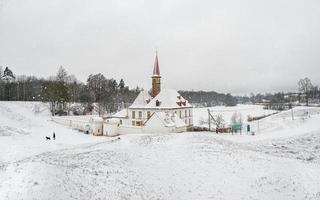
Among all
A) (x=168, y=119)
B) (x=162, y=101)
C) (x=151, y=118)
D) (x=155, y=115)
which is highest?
(x=162, y=101)

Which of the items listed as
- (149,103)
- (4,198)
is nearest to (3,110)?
(149,103)

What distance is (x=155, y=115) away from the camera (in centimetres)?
3931

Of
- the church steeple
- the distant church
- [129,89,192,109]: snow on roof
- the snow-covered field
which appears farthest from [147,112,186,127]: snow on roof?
the church steeple

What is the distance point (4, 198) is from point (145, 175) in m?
9.22

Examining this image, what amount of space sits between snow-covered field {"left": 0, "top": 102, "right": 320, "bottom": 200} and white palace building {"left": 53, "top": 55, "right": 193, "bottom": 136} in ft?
23.3

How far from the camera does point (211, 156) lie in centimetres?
2417

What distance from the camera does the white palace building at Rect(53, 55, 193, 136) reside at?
3919cm

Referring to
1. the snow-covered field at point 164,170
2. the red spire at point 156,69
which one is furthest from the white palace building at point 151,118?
the snow-covered field at point 164,170

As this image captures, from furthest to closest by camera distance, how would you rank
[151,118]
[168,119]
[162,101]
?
[162,101] < [168,119] < [151,118]

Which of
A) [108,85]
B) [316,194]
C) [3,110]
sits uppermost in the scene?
[108,85]

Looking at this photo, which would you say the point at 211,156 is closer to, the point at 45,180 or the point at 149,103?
the point at 45,180

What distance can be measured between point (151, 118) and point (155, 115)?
0.71m

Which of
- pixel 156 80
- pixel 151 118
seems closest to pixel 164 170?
pixel 151 118

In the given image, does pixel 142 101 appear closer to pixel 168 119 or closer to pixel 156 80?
pixel 156 80
